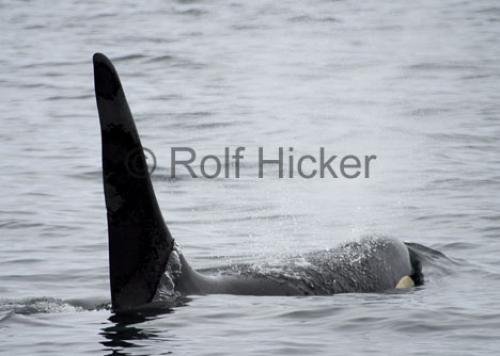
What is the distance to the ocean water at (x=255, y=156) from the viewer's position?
911 centimetres

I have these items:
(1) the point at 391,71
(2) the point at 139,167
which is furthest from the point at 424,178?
(1) the point at 391,71

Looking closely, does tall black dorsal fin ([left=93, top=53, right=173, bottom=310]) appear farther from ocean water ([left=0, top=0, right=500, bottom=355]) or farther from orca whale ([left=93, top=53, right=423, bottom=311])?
ocean water ([left=0, top=0, right=500, bottom=355])

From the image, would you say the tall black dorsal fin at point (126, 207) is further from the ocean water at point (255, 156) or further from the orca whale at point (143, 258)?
the ocean water at point (255, 156)

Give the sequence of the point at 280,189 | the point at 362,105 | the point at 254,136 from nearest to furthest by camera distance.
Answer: the point at 280,189 < the point at 254,136 < the point at 362,105

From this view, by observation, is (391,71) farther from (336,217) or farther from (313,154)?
(336,217)

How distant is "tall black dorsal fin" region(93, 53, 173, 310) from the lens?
832 centimetres

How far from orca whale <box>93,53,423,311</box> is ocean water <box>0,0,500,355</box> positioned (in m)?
0.21

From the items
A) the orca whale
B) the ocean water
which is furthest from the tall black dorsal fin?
the ocean water

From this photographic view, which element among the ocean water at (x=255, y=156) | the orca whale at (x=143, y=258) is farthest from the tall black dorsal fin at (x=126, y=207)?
the ocean water at (x=255, y=156)

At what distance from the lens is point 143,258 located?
8.80 meters

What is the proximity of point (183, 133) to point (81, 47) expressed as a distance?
11.9 metres

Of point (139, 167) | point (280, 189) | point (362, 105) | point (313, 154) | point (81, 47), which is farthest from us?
point (81, 47)

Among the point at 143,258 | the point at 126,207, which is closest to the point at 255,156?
the point at 143,258

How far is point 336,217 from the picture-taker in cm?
1535
